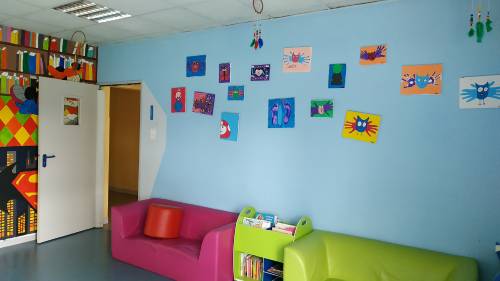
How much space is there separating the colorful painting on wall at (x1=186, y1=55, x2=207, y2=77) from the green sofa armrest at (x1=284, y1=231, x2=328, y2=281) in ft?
7.08

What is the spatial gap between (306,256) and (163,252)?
1.54m

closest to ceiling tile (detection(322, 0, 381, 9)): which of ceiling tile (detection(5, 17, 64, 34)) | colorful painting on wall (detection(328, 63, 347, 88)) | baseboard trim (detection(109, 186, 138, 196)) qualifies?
colorful painting on wall (detection(328, 63, 347, 88))

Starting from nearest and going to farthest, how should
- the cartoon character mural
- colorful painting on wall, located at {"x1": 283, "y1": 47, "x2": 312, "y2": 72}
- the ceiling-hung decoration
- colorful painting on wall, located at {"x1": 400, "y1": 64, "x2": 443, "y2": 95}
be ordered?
the ceiling-hung decoration < colorful painting on wall, located at {"x1": 400, "y1": 64, "x2": 443, "y2": 95} < colorful painting on wall, located at {"x1": 283, "y1": 47, "x2": 312, "y2": 72} < the cartoon character mural

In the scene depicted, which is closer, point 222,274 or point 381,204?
point 381,204

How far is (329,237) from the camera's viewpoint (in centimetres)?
309

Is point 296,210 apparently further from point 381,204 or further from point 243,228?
point 381,204

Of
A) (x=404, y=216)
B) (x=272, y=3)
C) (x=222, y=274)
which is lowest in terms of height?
(x=222, y=274)

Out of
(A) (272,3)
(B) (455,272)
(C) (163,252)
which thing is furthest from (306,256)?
(A) (272,3)

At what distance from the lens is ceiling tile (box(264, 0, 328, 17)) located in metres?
3.07

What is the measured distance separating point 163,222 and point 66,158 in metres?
1.74

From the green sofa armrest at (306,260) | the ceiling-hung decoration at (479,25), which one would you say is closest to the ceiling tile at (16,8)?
the green sofa armrest at (306,260)

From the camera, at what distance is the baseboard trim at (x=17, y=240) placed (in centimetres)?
418

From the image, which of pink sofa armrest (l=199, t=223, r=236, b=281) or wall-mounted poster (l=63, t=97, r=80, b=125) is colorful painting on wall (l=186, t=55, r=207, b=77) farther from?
pink sofa armrest (l=199, t=223, r=236, b=281)

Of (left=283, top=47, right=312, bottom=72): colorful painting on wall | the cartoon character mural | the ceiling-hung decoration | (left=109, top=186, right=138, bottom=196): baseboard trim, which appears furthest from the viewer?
(left=109, top=186, right=138, bottom=196): baseboard trim
